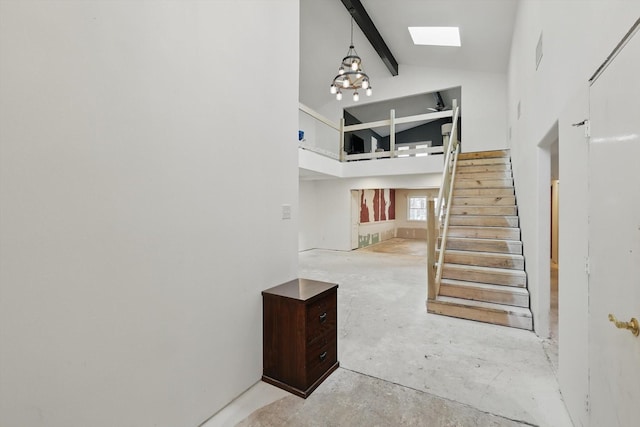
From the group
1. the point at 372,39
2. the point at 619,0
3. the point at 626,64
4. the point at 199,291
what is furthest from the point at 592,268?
the point at 372,39

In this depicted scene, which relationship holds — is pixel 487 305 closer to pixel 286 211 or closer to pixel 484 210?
pixel 484 210

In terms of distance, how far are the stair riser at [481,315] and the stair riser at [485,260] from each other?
0.76 metres

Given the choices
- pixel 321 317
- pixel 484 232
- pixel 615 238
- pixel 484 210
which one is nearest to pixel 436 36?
pixel 484 210

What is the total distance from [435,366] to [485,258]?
204cm

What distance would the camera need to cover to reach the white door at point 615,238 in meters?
1.04

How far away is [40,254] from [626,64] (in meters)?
2.33

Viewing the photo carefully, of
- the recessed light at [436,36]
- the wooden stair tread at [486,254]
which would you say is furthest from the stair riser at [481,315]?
the recessed light at [436,36]

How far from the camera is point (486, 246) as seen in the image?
4047mm

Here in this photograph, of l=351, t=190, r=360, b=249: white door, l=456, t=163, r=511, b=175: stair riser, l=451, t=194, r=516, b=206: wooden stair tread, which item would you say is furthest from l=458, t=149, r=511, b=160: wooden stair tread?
l=351, t=190, r=360, b=249: white door

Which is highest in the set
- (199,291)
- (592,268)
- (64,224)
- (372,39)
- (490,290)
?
(372,39)

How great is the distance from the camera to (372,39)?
6.61 metres

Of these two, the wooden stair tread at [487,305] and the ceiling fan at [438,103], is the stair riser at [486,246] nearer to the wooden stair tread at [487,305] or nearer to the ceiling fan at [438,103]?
the wooden stair tread at [487,305]

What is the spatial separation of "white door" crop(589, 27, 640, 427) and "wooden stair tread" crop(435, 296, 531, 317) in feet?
6.26

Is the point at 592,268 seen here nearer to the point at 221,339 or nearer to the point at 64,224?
the point at 221,339
